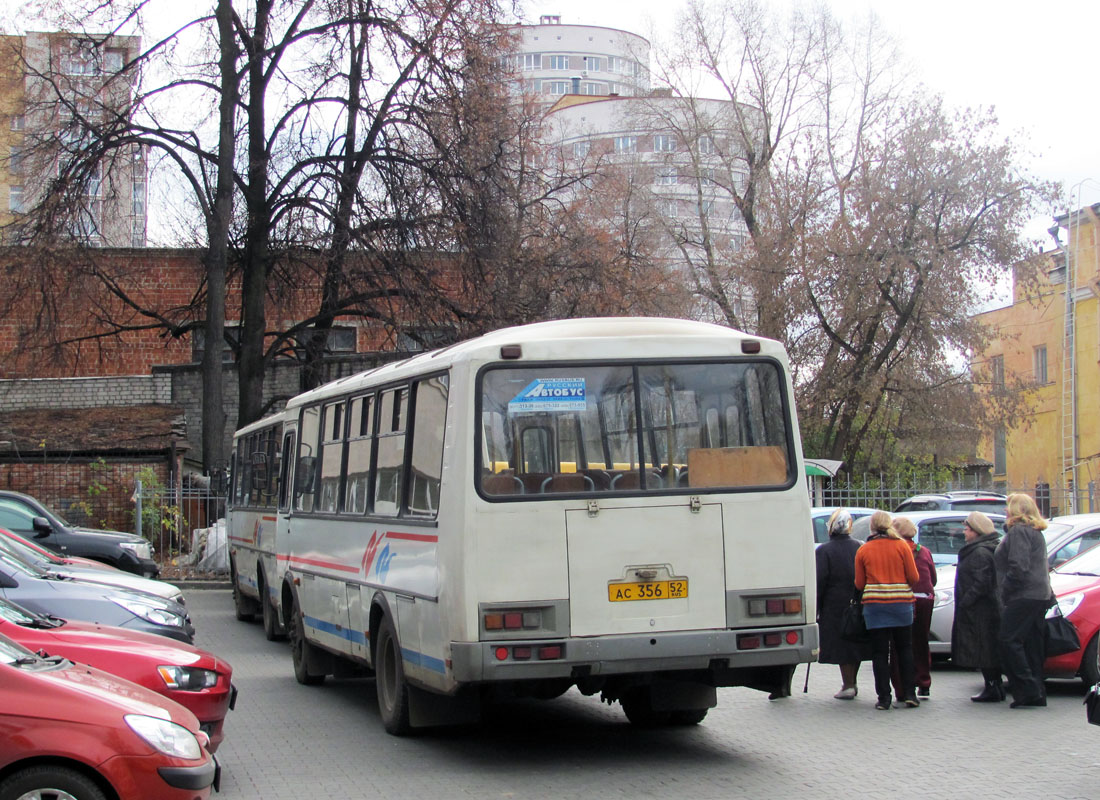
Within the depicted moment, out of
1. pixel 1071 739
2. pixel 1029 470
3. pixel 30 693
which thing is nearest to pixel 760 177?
pixel 1029 470

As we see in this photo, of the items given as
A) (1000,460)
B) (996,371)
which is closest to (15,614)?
(996,371)

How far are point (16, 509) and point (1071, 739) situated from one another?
1576 cm

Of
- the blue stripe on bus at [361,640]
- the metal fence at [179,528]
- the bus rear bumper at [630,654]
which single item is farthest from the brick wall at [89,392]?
the bus rear bumper at [630,654]

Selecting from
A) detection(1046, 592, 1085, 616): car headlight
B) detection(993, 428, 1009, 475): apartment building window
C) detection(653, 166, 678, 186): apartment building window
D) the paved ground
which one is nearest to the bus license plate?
the paved ground

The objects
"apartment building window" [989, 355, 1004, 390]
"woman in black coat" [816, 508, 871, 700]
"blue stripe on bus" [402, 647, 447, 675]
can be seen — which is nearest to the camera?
"blue stripe on bus" [402, 647, 447, 675]

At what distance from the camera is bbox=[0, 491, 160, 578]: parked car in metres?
20.0

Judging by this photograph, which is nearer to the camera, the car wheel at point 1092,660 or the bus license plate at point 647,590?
the bus license plate at point 647,590

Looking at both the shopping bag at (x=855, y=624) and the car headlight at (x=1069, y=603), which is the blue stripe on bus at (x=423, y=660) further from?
the car headlight at (x=1069, y=603)

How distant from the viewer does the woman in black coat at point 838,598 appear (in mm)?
12180

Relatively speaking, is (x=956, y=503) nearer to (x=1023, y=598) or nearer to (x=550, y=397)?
(x=1023, y=598)

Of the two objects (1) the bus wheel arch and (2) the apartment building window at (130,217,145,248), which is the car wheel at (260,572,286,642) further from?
(2) the apartment building window at (130,217,145,248)

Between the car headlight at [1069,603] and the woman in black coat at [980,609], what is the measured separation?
70 cm

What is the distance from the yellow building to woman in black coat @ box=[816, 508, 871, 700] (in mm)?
25337

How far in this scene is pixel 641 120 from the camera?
48188mm
